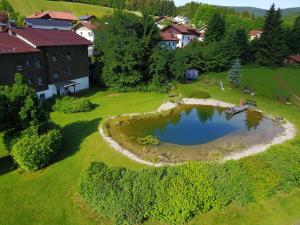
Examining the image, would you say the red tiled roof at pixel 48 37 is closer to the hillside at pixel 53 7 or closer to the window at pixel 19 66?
the window at pixel 19 66

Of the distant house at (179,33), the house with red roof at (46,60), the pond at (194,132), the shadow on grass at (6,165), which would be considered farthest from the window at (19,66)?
the distant house at (179,33)

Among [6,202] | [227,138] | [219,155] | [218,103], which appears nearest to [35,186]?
[6,202]

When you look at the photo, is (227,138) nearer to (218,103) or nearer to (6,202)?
(218,103)

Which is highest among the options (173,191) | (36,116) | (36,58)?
(36,58)

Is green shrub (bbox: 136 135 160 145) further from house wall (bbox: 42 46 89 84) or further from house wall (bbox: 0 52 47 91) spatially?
house wall (bbox: 42 46 89 84)

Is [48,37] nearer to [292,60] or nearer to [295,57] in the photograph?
[292,60]
